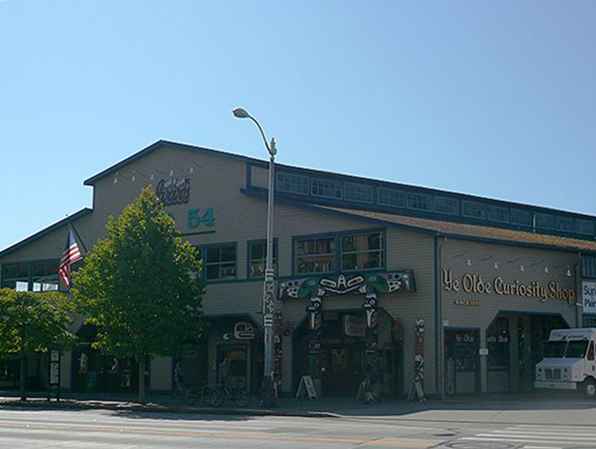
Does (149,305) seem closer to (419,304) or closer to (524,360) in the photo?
(419,304)

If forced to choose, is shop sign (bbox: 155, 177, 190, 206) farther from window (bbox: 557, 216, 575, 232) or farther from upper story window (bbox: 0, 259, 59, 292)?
window (bbox: 557, 216, 575, 232)

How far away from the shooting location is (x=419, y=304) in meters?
38.3

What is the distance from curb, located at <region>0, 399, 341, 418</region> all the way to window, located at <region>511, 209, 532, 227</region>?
27.2 meters

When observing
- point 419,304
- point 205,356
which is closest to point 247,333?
point 205,356

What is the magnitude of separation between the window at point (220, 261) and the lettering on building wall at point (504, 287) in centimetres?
1093

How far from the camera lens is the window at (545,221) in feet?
190

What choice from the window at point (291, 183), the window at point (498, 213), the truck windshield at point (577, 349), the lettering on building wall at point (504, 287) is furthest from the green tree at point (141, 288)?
the window at point (498, 213)

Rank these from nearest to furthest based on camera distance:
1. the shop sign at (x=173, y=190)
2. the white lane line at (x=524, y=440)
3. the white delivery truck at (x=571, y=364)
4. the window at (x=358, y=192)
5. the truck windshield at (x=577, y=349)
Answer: the white lane line at (x=524, y=440) → the white delivery truck at (x=571, y=364) → the truck windshield at (x=577, y=349) → the shop sign at (x=173, y=190) → the window at (x=358, y=192)

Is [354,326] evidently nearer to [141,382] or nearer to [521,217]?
[141,382]

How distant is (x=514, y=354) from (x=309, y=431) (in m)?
22.5

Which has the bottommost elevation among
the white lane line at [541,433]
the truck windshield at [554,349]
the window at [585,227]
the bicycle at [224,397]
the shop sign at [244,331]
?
the bicycle at [224,397]

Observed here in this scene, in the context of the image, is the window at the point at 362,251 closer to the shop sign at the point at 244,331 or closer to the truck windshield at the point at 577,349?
the shop sign at the point at 244,331

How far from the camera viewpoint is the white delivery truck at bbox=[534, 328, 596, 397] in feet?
127

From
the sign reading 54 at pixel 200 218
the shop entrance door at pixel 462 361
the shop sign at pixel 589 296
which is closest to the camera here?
the shop entrance door at pixel 462 361
